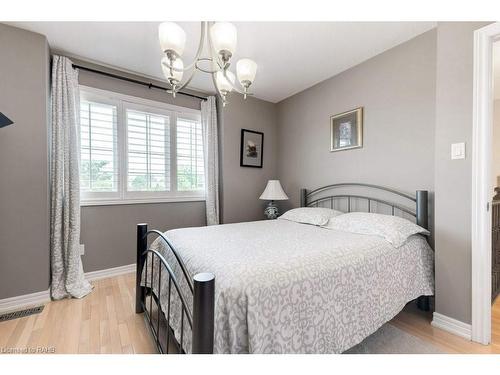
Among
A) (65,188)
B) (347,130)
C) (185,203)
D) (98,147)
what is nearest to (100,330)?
(65,188)

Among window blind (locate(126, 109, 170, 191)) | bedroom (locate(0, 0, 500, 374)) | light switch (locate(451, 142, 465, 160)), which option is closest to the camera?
bedroom (locate(0, 0, 500, 374))

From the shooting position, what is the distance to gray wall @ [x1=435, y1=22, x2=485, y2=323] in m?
1.62

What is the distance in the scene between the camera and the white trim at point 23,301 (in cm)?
199

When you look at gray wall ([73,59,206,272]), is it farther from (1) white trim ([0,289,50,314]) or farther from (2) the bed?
(2) the bed

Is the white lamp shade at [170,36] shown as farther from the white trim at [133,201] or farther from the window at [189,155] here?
the white trim at [133,201]

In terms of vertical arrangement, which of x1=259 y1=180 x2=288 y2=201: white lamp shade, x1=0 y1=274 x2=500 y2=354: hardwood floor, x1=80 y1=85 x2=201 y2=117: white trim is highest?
x1=80 y1=85 x2=201 y2=117: white trim

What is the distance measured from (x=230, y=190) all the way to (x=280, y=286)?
2.38 meters

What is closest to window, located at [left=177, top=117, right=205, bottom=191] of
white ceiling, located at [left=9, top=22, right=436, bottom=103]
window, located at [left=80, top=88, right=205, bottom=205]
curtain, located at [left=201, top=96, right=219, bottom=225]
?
window, located at [left=80, top=88, right=205, bottom=205]

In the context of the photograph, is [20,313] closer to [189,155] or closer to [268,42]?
[189,155]

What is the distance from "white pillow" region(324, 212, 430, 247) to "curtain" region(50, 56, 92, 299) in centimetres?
255

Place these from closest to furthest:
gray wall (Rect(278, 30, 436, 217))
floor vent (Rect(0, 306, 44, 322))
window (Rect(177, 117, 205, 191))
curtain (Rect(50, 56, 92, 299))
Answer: floor vent (Rect(0, 306, 44, 322)) < gray wall (Rect(278, 30, 436, 217)) < curtain (Rect(50, 56, 92, 299)) < window (Rect(177, 117, 205, 191))

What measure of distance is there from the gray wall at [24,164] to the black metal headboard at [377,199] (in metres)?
2.84
